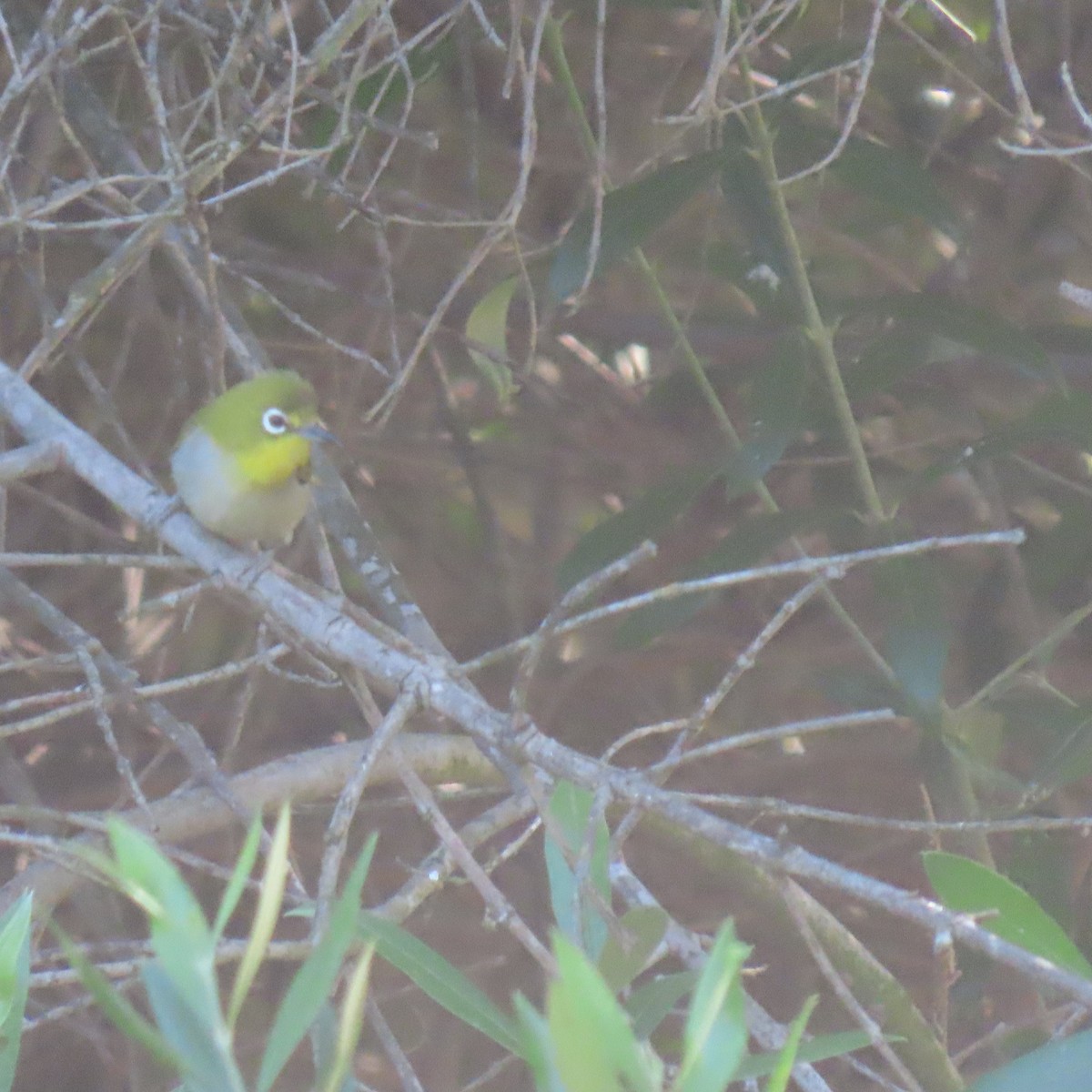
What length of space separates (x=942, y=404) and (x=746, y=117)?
955 mm

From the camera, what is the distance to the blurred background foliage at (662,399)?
119 inches

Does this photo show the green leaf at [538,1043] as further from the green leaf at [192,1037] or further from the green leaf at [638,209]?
the green leaf at [638,209]

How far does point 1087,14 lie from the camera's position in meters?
3.74

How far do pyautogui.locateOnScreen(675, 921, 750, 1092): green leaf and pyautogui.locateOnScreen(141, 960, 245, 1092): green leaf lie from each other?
0.31 m

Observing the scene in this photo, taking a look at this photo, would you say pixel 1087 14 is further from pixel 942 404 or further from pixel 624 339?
pixel 624 339

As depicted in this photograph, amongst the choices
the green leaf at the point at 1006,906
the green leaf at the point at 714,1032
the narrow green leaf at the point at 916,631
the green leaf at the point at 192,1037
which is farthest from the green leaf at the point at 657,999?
the narrow green leaf at the point at 916,631

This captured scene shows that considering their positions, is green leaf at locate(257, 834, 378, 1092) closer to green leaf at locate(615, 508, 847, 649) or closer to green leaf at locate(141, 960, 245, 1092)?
green leaf at locate(141, 960, 245, 1092)

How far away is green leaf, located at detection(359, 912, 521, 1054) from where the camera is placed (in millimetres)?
1428

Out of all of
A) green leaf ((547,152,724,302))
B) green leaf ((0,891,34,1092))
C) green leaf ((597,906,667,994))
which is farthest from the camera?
green leaf ((547,152,724,302))

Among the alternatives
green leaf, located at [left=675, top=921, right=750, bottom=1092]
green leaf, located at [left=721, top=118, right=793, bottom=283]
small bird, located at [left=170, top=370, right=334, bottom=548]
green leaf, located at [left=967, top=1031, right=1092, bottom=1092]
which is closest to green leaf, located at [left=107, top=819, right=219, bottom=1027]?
green leaf, located at [left=675, top=921, right=750, bottom=1092]

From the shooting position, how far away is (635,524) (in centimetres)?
320

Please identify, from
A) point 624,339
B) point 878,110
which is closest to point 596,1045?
point 624,339

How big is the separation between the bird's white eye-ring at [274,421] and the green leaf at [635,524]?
26.4 inches

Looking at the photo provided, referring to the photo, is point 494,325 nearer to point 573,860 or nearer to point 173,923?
point 573,860
